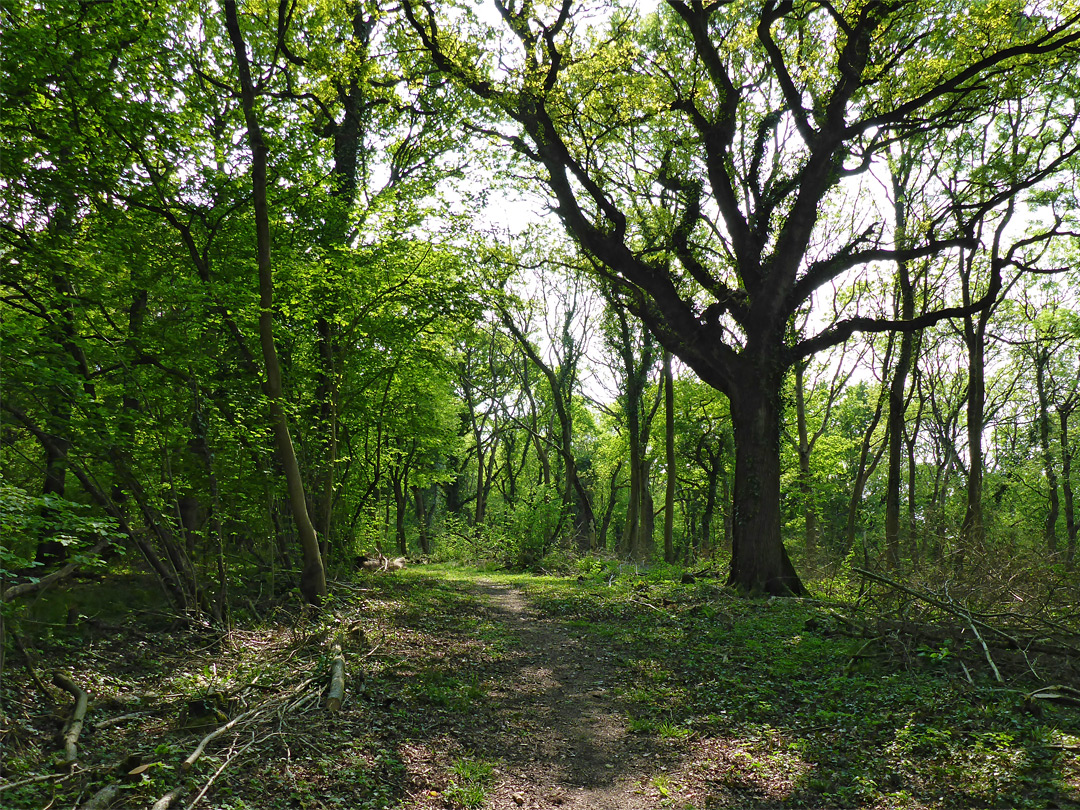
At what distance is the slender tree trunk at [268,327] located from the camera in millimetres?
7730

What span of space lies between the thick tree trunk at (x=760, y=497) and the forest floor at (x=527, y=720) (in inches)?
91.4

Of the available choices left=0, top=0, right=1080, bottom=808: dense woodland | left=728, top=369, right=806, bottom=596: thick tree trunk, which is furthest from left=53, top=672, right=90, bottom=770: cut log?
left=728, top=369, right=806, bottom=596: thick tree trunk

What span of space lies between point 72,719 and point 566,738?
3767mm

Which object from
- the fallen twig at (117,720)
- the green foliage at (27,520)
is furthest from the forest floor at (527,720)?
the green foliage at (27,520)

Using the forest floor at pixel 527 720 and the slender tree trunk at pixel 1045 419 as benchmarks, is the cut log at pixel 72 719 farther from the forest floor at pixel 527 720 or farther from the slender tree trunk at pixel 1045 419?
the slender tree trunk at pixel 1045 419

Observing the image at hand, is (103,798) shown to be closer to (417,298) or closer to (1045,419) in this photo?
(417,298)

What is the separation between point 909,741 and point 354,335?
929 cm

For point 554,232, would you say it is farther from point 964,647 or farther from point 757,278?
point 964,647

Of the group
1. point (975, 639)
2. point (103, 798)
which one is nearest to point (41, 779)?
point (103, 798)

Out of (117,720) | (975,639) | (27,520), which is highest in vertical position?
(27,520)

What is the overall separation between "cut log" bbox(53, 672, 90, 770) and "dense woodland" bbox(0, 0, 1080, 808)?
0.08 metres

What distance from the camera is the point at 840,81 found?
10.6 m

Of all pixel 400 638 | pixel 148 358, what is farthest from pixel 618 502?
pixel 148 358

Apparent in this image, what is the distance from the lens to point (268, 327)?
8.34 m
